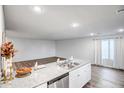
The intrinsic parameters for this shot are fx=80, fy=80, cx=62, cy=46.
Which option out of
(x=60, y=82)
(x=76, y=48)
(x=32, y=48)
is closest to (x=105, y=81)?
(x=60, y=82)

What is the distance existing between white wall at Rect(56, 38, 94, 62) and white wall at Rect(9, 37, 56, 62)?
3.06 feet

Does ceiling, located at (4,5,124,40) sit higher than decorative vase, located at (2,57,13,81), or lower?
higher

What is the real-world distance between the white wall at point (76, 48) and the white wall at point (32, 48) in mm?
932

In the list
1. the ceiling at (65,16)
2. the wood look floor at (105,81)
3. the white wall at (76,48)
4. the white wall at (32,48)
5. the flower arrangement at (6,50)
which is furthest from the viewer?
the white wall at (32,48)

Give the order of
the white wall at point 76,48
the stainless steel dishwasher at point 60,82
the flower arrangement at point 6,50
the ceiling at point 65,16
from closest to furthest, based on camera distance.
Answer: the flower arrangement at point 6,50 < the stainless steel dishwasher at point 60,82 < the ceiling at point 65,16 < the white wall at point 76,48

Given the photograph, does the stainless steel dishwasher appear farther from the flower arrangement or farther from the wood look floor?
the wood look floor

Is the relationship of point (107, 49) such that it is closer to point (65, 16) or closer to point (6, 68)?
point (65, 16)

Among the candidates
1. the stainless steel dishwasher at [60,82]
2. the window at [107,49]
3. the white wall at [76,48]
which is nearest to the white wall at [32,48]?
the white wall at [76,48]

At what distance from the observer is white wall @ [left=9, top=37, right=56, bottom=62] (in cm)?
683

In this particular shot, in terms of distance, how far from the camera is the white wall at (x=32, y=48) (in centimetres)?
683

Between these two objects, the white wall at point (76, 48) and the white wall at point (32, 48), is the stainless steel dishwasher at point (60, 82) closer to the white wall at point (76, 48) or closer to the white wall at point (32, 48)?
the white wall at point (76, 48)

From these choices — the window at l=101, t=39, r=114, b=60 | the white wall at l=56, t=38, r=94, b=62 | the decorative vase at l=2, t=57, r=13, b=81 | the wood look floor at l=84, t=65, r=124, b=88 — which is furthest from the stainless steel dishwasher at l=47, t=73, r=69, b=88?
the white wall at l=56, t=38, r=94, b=62
